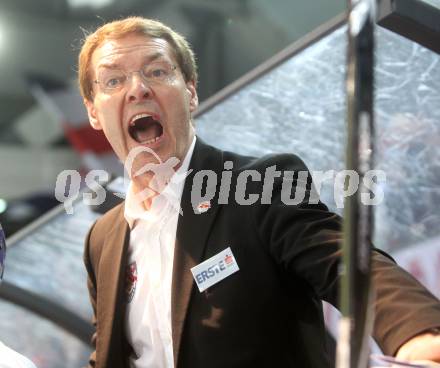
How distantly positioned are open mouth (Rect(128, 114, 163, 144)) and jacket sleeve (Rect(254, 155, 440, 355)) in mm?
346

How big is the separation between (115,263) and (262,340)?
48cm

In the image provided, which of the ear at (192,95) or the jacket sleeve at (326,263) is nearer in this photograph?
the jacket sleeve at (326,263)

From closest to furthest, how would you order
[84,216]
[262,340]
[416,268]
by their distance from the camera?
[262,340], [416,268], [84,216]

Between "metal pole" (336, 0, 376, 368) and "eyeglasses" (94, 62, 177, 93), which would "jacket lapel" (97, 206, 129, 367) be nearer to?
"eyeglasses" (94, 62, 177, 93)

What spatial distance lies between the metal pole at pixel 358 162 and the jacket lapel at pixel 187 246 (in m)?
0.75

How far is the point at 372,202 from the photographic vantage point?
1413 millimetres

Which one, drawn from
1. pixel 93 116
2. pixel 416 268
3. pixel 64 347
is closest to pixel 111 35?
pixel 93 116

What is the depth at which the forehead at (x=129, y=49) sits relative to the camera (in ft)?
7.55

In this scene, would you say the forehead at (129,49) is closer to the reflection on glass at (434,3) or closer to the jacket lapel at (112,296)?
the jacket lapel at (112,296)

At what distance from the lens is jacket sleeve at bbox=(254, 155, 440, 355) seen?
64.9 inches

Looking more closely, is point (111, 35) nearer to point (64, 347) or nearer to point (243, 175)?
point (243, 175)

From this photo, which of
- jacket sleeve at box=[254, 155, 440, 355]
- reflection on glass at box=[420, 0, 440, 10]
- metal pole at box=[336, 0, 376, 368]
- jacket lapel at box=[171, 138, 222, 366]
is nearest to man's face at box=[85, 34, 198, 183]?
jacket lapel at box=[171, 138, 222, 366]

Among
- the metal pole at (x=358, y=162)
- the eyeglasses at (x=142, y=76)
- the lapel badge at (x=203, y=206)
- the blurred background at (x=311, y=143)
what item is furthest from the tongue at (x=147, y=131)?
the metal pole at (x=358, y=162)

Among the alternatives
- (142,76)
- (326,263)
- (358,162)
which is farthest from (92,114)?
(358,162)
